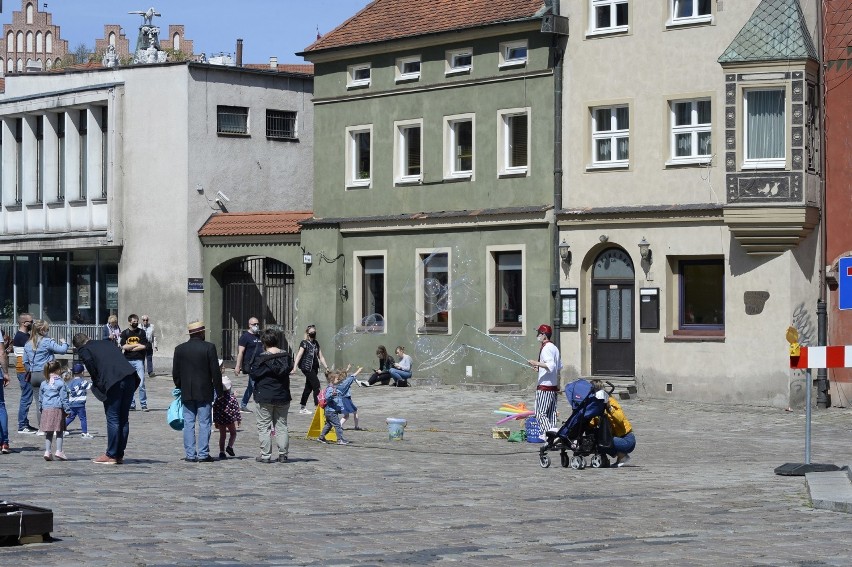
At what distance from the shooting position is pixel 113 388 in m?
19.4

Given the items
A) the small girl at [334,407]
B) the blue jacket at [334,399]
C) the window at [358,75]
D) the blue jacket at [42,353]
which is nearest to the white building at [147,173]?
the window at [358,75]

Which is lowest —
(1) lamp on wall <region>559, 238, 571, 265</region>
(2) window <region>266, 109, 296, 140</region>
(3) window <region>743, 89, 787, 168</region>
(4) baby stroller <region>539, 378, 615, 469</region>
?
(4) baby stroller <region>539, 378, 615, 469</region>

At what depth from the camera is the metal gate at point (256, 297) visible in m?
42.8

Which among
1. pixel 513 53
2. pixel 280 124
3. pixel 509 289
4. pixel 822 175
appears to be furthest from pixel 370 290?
pixel 822 175

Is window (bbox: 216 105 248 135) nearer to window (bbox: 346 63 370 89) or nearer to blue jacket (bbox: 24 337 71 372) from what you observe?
window (bbox: 346 63 370 89)

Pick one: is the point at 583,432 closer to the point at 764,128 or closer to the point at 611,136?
the point at 764,128

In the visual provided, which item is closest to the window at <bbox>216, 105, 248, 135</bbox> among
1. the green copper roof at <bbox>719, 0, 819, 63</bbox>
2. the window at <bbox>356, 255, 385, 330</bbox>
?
the window at <bbox>356, 255, 385, 330</bbox>

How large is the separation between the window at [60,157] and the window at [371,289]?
529 inches

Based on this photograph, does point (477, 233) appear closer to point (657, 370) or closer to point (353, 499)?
point (657, 370)

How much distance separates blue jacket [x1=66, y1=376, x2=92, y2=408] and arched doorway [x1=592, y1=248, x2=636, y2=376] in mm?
14840

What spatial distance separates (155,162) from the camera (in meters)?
45.5

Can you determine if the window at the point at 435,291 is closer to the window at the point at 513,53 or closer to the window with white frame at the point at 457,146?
the window with white frame at the point at 457,146

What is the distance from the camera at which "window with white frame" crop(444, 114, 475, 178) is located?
125 feet

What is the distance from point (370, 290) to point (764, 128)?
40.1ft
